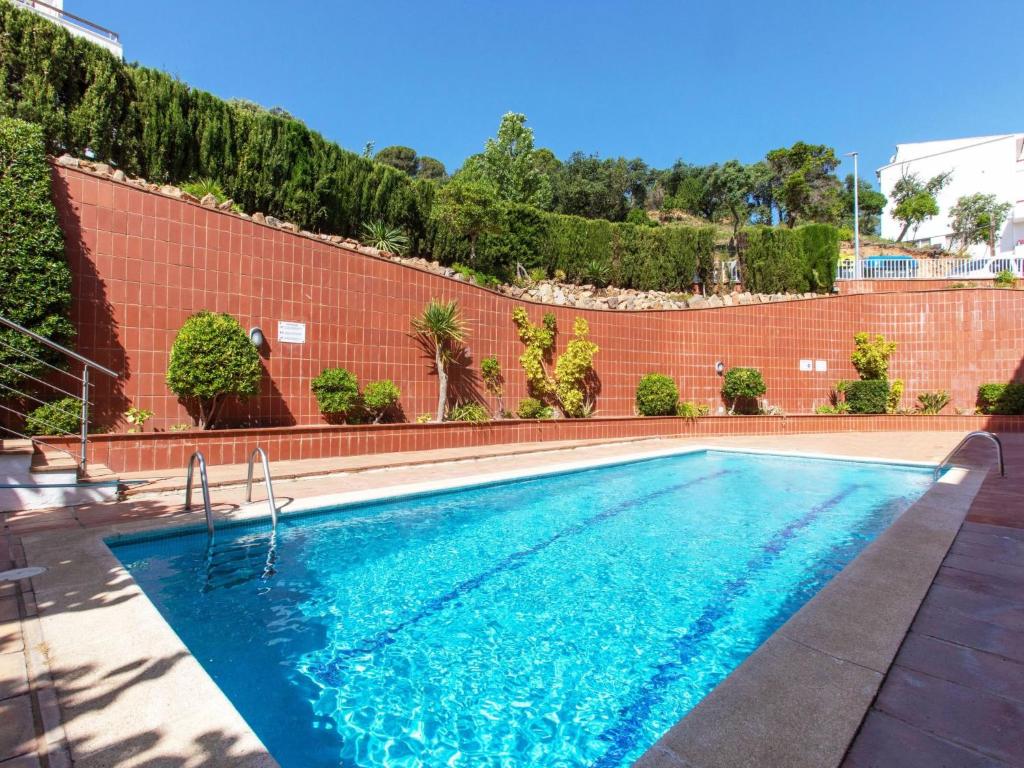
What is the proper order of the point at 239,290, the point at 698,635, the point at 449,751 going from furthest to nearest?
the point at 239,290 → the point at 698,635 → the point at 449,751

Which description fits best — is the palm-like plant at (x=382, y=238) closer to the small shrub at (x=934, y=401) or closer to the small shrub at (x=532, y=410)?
the small shrub at (x=532, y=410)

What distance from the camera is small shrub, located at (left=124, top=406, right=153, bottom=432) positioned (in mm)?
7161

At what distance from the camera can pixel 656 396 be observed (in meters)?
13.4

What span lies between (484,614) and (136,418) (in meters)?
6.18

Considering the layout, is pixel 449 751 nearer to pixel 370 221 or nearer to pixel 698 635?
pixel 698 635

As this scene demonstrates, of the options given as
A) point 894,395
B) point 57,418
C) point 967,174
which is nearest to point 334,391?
point 57,418

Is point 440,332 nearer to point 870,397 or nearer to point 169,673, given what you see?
point 169,673

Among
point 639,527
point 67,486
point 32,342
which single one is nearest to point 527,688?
point 639,527

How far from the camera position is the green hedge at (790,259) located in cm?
1745

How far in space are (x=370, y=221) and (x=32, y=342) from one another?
7.68 m

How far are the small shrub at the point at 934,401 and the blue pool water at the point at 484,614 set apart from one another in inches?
459

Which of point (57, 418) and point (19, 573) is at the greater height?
point (57, 418)

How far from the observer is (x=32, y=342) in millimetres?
5938

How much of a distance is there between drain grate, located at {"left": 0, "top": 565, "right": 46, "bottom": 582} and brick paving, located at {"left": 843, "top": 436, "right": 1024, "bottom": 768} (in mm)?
4185
